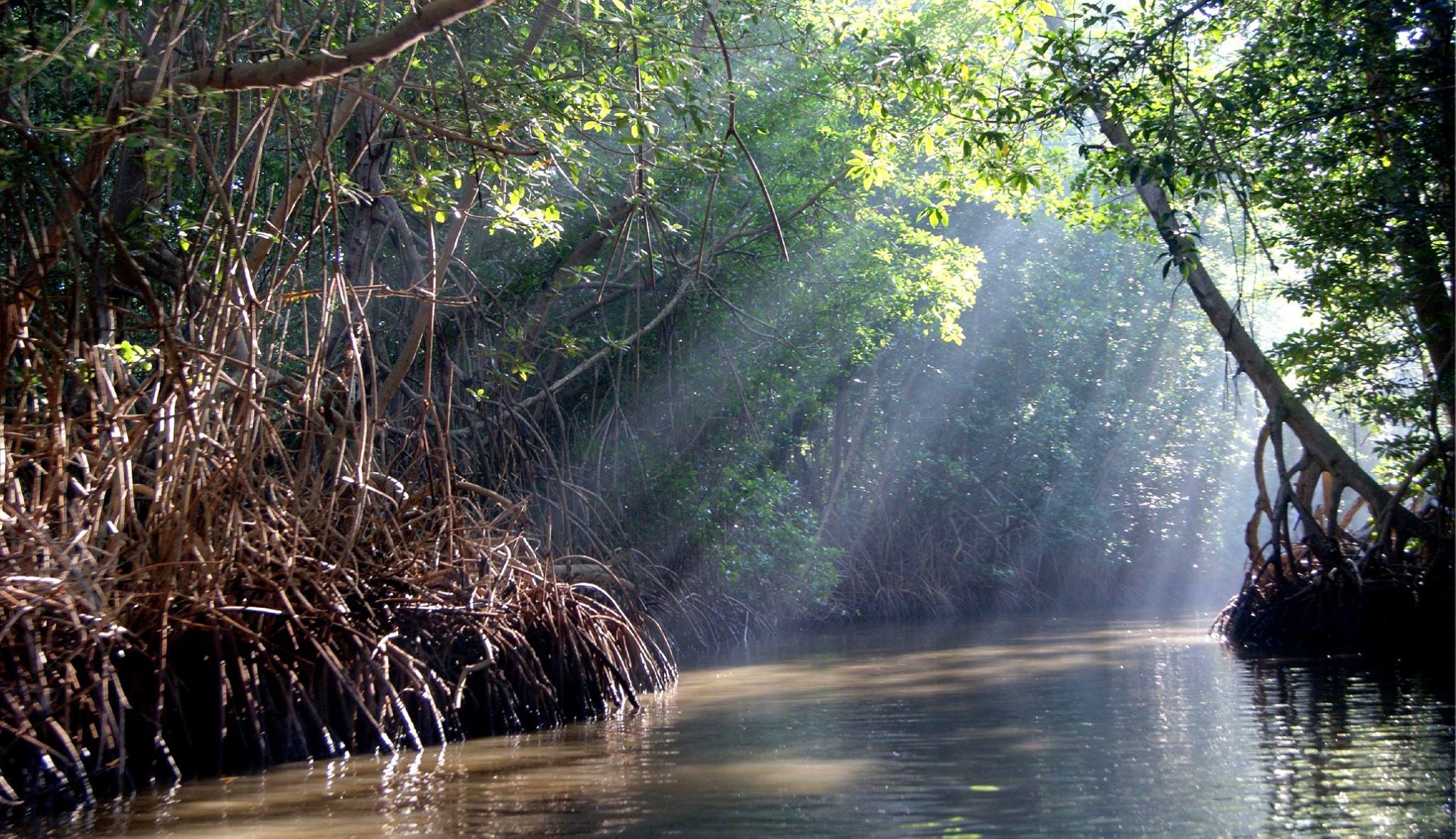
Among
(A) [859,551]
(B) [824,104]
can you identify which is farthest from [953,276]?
(A) [859,551]

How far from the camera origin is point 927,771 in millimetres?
4711

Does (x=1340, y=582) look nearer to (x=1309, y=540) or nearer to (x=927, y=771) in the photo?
(x=1309, y=540)

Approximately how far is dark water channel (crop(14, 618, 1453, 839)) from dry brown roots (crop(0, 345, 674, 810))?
0.24m

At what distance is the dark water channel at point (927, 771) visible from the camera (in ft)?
13.0

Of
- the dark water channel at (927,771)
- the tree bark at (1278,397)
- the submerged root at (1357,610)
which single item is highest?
the tree bark at (1278,397)

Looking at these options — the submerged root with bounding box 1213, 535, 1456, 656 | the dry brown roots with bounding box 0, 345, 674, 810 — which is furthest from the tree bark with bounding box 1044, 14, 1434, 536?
the dry brown roots with bounding box 0, 345, 674, 810

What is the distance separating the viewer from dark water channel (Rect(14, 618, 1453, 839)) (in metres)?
3.95

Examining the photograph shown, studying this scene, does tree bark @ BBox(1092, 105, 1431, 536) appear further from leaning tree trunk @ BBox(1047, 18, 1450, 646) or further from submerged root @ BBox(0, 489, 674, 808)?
submerged root @ BBox(0, 489, 674, 808)

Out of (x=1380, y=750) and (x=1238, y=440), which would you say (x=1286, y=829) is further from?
(x=1238, y=440)

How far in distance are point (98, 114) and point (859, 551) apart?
12.6 m

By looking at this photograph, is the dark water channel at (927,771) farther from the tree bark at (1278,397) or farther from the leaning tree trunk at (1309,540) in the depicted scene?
the tree bark at (1278,397)

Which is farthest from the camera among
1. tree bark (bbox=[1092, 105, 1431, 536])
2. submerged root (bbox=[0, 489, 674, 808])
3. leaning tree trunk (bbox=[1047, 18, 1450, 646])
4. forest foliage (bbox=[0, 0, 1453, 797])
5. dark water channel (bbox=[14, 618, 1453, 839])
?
tree bark (bbox=[1092, 105, 1431, 536])

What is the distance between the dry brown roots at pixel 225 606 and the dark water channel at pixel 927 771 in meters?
0.24

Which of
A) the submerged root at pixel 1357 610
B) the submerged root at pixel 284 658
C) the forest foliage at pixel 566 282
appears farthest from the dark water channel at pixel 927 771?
the submerged root at pixel 1357 610
